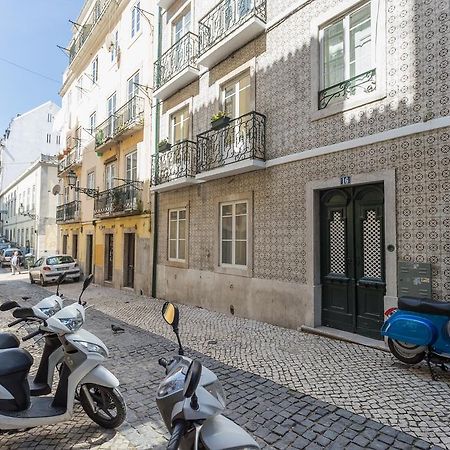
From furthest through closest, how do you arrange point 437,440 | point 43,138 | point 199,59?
point 43,138, point 199,59, point 437,440

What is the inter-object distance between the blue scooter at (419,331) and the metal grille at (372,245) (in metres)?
1.09

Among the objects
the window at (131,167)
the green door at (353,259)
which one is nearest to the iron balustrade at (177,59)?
the window at (131,167)

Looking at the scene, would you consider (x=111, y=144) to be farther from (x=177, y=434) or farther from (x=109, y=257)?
(x=177, y=434)

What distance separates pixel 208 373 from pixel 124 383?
2647 millimetres

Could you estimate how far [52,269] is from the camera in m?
15.0

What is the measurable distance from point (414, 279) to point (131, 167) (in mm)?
11097

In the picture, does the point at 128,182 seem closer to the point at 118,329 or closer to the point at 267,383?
the point at 118,329

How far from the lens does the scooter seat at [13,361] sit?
9.11ft

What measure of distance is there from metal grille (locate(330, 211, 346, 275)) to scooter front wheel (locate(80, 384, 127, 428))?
14.7 feet

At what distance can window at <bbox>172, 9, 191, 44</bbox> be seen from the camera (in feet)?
35.2

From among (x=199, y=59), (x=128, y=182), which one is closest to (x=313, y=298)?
(x=199, y=59)

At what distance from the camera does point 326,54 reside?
665 cm

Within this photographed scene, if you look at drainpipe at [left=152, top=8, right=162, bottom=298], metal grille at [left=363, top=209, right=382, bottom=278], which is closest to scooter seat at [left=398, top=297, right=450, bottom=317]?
metal grille at [left=363, top=209, right=382, bottom=278]

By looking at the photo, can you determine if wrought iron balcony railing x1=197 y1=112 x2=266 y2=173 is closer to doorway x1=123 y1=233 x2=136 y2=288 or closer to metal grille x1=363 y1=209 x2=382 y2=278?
metal grille x1=363 y1=209 x2=382 y2=278
